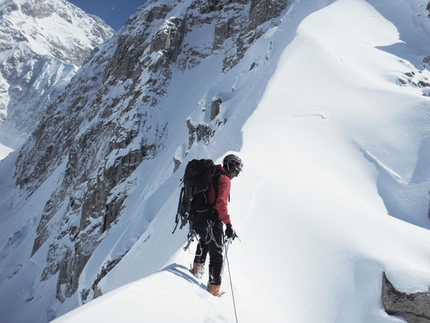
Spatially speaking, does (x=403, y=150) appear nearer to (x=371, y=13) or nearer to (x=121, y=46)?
(x=371, y=13)

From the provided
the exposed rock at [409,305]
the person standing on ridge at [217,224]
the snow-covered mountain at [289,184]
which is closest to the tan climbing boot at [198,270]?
the person standing on ridge at [217,224]

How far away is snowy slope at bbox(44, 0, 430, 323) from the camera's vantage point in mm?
4289

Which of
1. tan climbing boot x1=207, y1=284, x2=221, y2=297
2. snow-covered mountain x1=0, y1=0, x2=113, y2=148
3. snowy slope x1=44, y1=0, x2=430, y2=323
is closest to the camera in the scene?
tan climbing boot x1=207, y1=284, x2=221, y2=297

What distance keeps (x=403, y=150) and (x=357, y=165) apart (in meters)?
1.62

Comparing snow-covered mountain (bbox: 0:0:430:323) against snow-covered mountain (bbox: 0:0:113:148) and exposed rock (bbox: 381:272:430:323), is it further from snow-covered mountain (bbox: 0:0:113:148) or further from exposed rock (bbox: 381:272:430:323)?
snow-covered mountain (bbox: 0:0:113:148)

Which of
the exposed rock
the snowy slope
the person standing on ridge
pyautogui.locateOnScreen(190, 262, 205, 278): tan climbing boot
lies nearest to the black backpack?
the person standing on ridge

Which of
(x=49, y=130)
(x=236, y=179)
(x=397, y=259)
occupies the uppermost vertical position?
(x=236, y=179)

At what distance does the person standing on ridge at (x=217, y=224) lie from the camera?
4156 mm

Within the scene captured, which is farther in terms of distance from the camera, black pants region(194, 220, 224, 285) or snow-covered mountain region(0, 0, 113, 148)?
snow-covered mountain region(0, 0, 113, 148)

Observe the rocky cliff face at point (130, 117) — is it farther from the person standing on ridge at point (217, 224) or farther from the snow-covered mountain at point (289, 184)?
the person standing on ridge at point (217, 224)

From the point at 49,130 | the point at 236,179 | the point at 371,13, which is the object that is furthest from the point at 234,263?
the point at 49,130

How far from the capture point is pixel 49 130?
267 feet

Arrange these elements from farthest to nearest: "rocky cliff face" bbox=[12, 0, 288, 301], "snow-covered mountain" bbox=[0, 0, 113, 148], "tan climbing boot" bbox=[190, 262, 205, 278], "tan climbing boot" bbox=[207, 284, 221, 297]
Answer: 1. "snow-covered mountain" bbox=[0, 0, 113, 148]
2. "rocky cliff face" bbox=[12, 0, 288, 301]
3. "tan climbing boot" bbox=[190, 262, 205, 278]
4. "tan climbing boot" bbox=[207, 284, 221, 297]

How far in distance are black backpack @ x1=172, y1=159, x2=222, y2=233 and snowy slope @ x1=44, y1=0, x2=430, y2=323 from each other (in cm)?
84
